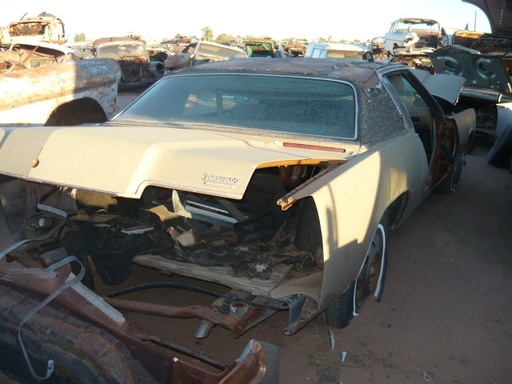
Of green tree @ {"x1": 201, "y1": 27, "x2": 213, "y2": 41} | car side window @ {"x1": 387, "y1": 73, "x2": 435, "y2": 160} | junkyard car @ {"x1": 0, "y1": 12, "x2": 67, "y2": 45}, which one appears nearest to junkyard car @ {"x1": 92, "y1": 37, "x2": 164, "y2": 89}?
junkyard car @ {"x1": 0, "y1": 12, "x2": 67, "y2": 45}

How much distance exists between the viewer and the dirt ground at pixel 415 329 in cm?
261

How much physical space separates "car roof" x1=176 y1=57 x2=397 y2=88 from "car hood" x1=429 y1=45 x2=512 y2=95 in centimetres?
486

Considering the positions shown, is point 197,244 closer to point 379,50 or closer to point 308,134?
point 308,134

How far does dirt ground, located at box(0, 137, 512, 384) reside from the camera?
2611mm

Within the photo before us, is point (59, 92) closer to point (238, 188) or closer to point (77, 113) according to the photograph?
point (77, 113)

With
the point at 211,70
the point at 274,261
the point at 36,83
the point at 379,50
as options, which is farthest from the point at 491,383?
the point at 379,50

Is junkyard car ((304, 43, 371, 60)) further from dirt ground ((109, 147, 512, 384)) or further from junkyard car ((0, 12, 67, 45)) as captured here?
dirt ground ((109, 147, 512, 384))

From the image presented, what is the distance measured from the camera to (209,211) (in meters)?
2.76

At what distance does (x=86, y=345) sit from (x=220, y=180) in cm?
87

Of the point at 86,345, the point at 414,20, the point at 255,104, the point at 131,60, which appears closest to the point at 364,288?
the point at 255,104

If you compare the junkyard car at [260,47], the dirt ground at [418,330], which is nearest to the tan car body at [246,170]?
the dirt ground at [418,330]

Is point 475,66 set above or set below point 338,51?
above

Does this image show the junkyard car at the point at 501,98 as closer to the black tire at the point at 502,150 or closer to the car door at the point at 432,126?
the black tire at the point at 502,150

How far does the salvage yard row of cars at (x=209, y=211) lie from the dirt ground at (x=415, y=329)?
0.16 m
